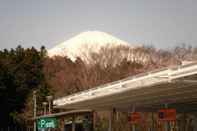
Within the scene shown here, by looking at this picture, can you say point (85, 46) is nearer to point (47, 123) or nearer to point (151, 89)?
point (47, 123)

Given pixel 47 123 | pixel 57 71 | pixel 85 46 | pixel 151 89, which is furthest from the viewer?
pixel 85 46

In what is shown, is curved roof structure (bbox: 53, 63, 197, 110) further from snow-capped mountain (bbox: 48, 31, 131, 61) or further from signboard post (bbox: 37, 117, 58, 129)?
snow-capped mountain (bbox: 48, 31, 131, 61)

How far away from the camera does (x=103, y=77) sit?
2549 inches

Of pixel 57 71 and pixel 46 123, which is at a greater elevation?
pixel 57 71

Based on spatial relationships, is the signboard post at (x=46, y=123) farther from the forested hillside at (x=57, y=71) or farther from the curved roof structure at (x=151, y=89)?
the forested hillside at (x=57, y=71)

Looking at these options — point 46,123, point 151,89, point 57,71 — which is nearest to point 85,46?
point 57,71

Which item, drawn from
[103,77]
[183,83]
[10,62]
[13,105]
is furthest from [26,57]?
[183,83]

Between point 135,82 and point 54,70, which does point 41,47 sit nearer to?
point 54,70

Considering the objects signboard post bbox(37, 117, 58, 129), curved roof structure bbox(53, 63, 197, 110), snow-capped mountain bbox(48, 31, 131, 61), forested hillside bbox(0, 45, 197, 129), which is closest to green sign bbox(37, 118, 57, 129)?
signboard post bbox(37, 117, 58, 129)

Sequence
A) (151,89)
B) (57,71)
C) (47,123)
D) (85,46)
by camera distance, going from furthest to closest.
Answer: (85,46) < (57,71) < (47,123) < (151,89)

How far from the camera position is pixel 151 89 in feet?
103

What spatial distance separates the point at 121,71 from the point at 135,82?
1257 inches

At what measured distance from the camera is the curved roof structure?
25766 millimetres

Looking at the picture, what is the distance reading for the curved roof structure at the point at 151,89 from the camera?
25766 millimetres
